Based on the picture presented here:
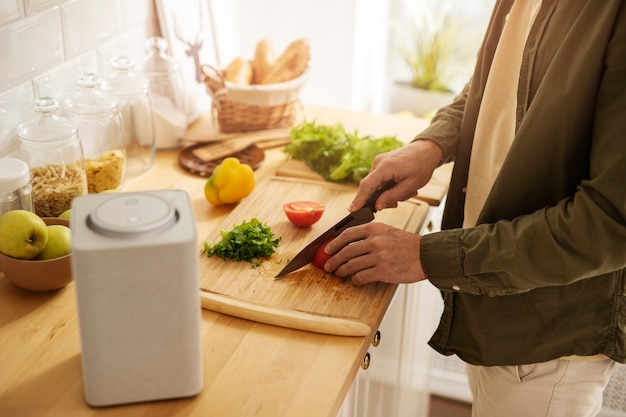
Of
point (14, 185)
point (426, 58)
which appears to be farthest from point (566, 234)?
point (426, 58)

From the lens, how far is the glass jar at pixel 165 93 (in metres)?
1.73

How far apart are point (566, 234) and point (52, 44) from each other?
102 cm

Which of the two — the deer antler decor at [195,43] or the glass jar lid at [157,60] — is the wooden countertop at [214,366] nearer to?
the glass jar lid at [157,60]

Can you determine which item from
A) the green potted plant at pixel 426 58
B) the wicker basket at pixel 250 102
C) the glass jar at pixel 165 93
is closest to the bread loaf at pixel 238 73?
the wicker basket at pixel 250 102

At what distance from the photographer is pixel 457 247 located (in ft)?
3.76

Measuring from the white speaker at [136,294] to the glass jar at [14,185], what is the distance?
1.06 ft

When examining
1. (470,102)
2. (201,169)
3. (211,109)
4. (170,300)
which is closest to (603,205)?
(470,102)

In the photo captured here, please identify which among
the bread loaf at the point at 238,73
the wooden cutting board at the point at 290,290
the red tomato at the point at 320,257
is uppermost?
the bread loaf at the point at 238,73

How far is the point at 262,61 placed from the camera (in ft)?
6.25

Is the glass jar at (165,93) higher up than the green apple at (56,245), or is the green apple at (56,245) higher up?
the glass jar at (165,93)

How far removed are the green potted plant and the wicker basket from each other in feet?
3.46

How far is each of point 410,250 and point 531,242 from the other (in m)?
0.20

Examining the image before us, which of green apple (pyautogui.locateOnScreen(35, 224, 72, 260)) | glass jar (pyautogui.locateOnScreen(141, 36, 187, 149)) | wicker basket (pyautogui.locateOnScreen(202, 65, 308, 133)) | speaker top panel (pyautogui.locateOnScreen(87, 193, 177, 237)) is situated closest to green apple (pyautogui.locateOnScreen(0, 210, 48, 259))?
green apple (pyautogui.locateOnScreen(35, 224, 72, 260))

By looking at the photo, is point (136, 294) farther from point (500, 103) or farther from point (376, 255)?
point (500, 103)
